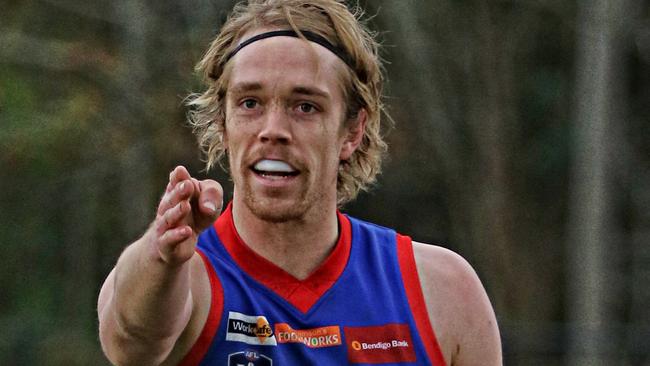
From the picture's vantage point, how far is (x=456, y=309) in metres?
3.99

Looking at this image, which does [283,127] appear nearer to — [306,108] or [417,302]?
[306,108]

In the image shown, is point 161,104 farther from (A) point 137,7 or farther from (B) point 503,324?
(B) point 503,324

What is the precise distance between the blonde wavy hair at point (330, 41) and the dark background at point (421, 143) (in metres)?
6.57

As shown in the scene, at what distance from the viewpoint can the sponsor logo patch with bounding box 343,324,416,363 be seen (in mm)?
3797

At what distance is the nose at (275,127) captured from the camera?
376cm

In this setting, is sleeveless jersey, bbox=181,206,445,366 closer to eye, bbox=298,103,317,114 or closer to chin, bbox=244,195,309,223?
chin, bbox=244,195,309,223

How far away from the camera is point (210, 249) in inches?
150

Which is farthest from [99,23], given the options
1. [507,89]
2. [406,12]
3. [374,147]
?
[374,147]

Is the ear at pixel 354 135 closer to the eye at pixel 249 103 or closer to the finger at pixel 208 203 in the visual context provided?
the eye at pixel 249 103

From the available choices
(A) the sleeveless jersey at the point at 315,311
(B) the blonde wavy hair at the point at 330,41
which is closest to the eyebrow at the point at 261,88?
(B) the blonde wavy hair at the point at 330,41

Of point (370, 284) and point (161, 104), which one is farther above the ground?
point (161, 104)

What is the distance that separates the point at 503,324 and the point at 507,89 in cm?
218

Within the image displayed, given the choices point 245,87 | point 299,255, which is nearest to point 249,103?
point 245,87

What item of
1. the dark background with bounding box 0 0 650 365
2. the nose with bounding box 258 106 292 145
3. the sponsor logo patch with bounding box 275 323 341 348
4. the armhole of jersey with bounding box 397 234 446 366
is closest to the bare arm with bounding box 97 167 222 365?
the sponsor logo patch with bounding box 275 323 341 348
